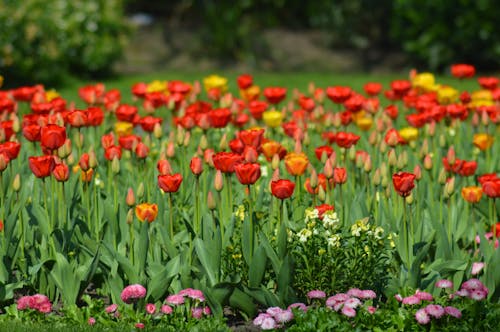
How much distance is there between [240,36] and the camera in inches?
584

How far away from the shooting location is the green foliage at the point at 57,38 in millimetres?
12047

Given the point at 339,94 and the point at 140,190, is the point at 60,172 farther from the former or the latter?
the point at 339,94

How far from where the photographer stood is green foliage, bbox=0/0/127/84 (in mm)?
12047

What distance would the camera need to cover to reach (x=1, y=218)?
486 centimetres

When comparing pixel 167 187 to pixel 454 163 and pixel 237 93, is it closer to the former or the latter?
pixel 454 163

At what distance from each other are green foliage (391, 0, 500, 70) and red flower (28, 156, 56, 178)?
9001 mm

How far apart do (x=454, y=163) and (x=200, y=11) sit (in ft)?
36.5

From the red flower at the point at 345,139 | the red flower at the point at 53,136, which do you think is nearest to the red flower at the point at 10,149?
the red flower at the point at 53,136

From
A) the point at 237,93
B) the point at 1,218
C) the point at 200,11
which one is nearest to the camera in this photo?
the point at 1,218

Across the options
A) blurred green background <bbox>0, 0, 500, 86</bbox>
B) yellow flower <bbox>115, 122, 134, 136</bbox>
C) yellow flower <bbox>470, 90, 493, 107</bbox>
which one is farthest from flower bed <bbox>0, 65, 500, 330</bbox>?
blurred green background <bbox>0, 0, 500, 86</bbox>

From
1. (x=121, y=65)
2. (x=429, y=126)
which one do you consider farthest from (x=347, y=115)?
(x=121, y=65)

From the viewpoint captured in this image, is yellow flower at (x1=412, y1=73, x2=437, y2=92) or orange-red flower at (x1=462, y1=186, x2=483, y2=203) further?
yellow flower at (x1=412, y1=73, x2=437, y2=92)

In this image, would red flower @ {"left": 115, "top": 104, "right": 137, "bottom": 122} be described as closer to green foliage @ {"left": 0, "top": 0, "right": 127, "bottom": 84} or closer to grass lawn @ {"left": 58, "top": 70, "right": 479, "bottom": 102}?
grass lawn @ {"left": 58, "top": 70, "right": 479, "bottom": 102}

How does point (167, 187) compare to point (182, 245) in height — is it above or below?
above
